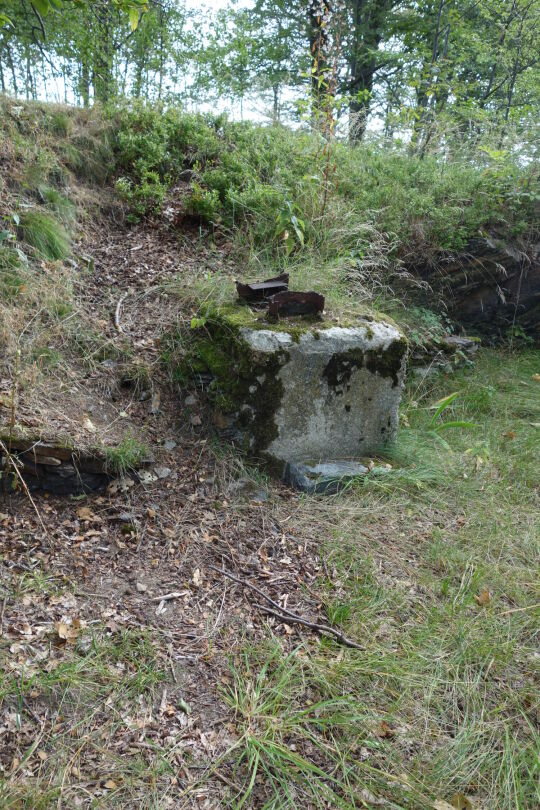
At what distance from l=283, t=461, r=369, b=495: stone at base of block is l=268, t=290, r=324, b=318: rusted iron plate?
0.97 metres

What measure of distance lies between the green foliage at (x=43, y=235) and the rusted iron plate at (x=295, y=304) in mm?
1803

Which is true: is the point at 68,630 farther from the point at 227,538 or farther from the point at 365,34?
the point at 365,34

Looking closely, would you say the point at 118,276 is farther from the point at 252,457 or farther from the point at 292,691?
the point at 292,691

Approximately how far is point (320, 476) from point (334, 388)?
1.83 ft

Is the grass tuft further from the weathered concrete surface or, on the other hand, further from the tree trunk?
the tree trunk

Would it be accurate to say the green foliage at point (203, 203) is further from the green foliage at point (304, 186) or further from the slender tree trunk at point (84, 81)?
the slender tree trunk at point (84, 81)

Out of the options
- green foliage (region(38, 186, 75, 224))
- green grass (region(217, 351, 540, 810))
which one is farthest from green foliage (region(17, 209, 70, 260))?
green grass (region(217, 351, 540, 810))

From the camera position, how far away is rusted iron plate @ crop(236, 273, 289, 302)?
3582mm

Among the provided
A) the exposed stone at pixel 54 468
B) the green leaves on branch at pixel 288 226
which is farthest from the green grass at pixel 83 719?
the green leaves on branch at pixel 288 226

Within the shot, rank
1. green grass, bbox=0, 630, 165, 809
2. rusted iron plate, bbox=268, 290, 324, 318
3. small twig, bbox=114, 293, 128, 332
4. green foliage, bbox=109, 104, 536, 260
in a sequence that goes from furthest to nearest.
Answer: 1. green foliage, bbox=109, 104, 536, 260
2. small twig, bbox=114, 293, 128, 332
3. rusted iron plate, bbox=268, 290, 324, 318
4. green grass, bbox=0, 630, 165, 809

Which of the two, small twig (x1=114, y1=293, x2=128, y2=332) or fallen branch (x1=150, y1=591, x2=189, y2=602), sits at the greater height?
small twig (x1=114, y1=293, x2=128, y2=332)

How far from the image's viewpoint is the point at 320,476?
3.30 metres

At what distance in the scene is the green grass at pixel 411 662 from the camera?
175 cm

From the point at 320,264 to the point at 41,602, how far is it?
10.5ft
